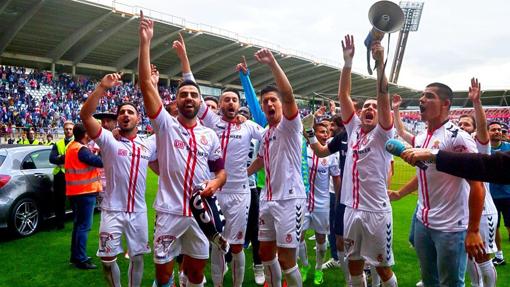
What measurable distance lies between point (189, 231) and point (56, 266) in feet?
11.0

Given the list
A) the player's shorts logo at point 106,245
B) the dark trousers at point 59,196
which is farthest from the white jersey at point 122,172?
the dark trousers at point 59,196

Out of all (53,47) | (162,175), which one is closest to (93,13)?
(53,47)

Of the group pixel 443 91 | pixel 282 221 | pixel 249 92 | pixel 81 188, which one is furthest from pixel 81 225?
pixel 443 91

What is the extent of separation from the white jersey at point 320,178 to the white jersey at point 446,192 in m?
2.31

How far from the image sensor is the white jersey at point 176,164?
3.56m

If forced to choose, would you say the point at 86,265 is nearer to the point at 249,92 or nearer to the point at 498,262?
the point at 249,92

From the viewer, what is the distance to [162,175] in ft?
12.0

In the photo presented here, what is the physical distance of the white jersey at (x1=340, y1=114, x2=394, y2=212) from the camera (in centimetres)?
389

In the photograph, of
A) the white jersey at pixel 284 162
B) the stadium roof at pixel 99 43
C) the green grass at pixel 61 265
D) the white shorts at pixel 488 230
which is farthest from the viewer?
the stadium roof at pixel 99 43

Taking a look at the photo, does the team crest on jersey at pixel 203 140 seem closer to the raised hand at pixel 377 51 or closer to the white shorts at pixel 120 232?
the white shorts at pixel 120 232

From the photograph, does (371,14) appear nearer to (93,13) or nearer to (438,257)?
(438,257)

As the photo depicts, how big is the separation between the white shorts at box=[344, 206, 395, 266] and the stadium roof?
2444 centimetres

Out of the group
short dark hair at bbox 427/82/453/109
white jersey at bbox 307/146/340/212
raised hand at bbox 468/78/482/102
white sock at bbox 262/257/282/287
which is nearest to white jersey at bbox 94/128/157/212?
white sock at bbox 262/257/282/287

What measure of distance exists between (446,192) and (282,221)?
1.53m
